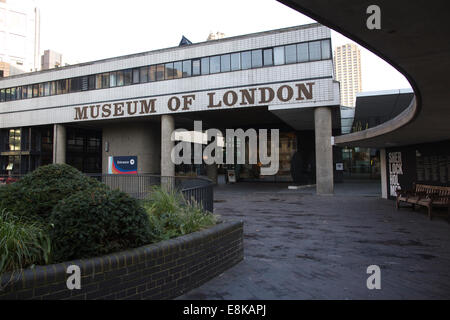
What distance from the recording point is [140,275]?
11.5 ft

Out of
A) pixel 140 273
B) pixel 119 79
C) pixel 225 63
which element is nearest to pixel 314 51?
pixel 225 63

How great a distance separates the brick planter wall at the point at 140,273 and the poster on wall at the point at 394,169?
12653mm

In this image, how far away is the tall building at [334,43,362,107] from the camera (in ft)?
174

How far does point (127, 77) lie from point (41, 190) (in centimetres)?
2355

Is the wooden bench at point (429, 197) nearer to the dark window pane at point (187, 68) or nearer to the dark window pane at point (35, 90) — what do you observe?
the dark window pane at point (187, 68)

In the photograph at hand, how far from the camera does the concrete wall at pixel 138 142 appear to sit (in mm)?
28328

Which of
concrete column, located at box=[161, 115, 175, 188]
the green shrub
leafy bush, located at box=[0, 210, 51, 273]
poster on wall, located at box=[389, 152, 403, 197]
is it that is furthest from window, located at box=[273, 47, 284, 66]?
leafy bush, located at box=[0, 210, 51, 273]

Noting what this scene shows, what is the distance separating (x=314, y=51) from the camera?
775 inches

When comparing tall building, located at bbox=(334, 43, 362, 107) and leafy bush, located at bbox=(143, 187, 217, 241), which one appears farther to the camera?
tall building, located at bbox=(334, 43, 362, 107)

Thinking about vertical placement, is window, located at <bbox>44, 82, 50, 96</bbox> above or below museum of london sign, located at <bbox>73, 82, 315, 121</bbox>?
above

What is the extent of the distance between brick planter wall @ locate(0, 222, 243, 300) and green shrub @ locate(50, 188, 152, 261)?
156 mm

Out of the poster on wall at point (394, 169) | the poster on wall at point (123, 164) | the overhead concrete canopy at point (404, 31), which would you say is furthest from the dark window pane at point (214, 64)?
the overhead concrete canopy at point (404, 31)

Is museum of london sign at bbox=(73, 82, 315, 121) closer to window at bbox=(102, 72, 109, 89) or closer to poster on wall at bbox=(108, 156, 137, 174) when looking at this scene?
window at bbox=(102, 72, 109, 89)
